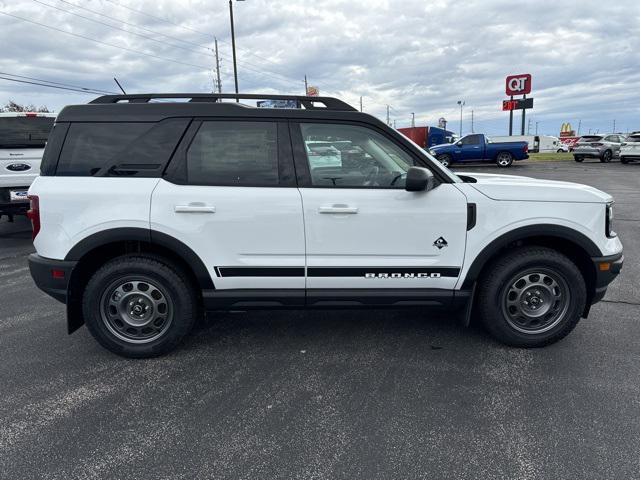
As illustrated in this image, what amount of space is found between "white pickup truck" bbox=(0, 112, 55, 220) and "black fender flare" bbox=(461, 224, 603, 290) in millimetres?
7123

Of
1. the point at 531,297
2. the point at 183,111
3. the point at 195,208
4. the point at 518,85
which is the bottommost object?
the point at 531,297

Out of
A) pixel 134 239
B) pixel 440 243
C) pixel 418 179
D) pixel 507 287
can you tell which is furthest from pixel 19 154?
pixel 507 287

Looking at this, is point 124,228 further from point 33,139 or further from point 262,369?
point 33,139

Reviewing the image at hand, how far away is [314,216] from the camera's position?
336 centimetres

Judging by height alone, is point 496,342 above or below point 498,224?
below

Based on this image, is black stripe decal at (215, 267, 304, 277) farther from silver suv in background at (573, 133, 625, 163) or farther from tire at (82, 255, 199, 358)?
silver suv in background at (573, 133, 625, 163)

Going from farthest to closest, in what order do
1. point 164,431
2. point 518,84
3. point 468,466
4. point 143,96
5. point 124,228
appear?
point 518,84 < point 143,96 < point 124,228 < point 164,431 < point 468,466

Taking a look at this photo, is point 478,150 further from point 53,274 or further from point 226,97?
point 53,274

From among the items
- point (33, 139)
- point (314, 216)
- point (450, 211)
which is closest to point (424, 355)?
point (450, 211)

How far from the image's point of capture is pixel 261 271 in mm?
3449

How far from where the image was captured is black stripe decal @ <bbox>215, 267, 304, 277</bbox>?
11.3 ft

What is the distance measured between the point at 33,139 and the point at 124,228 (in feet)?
19.7

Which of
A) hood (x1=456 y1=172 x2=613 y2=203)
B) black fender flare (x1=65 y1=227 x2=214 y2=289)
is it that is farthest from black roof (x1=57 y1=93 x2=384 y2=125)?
hood (x1=456 y1=172 x2=613 y2=203)

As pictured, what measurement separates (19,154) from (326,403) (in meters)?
7.18
